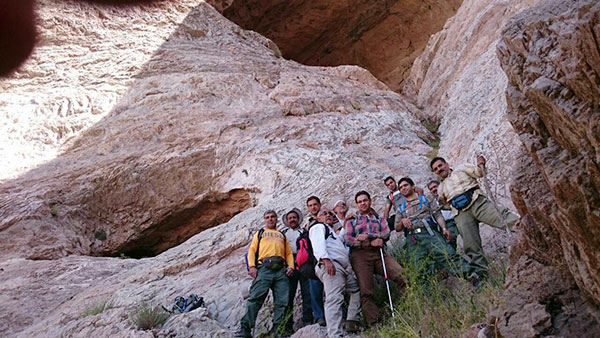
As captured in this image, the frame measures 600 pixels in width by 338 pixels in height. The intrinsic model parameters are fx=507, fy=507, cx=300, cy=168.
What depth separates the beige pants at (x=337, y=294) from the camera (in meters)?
4.69

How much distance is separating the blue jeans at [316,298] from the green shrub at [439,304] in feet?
1.97

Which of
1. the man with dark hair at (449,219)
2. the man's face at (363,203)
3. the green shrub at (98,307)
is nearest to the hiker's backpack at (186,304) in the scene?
the green shrub at (98,307)

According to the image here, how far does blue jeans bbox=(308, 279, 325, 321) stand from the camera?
5.16m

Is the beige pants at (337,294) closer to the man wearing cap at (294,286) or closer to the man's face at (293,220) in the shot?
the man wearing cap at (294,286)

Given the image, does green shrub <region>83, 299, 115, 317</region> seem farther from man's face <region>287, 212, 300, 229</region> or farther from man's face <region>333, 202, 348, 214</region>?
man's face <region>333, 202, 348, 214</region>

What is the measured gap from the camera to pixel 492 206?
5.24 m

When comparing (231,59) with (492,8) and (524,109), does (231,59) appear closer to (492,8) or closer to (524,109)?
(492,8)

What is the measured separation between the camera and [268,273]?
5281mm

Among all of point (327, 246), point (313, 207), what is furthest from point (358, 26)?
point (327, 246)

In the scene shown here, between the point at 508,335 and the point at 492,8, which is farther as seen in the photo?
the point at 492,8

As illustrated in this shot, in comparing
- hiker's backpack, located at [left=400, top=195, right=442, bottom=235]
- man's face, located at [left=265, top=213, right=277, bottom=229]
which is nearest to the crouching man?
man's face, located at [left=265, top=213, right=277, bottom=229]

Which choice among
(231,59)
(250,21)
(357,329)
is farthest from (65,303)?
(250,21)

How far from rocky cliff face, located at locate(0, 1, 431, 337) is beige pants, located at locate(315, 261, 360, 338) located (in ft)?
3.81

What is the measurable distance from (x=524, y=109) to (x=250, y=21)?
72.7 feet
